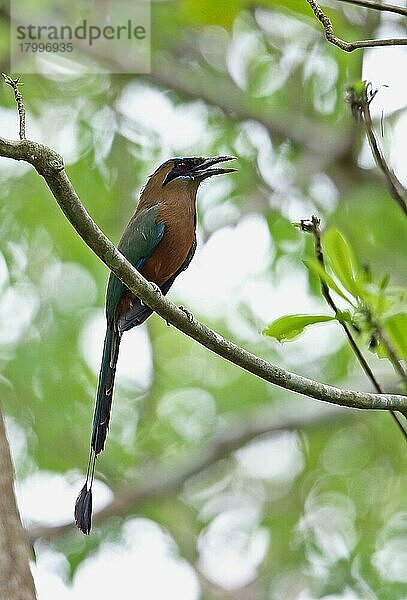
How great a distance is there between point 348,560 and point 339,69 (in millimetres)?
3119

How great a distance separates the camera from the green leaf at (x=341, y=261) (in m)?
2.01

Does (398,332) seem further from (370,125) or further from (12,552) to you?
(12,552)

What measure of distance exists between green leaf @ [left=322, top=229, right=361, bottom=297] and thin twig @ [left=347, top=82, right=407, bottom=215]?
146 mm

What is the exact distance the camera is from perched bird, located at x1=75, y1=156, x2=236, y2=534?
3.19 meters

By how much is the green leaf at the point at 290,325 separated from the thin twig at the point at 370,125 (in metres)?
0.30

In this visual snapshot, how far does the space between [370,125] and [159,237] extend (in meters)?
1.43

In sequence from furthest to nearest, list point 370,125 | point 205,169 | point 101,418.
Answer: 1. point 205,169
2. point 101,418
3. point 370,125

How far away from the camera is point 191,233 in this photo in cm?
341

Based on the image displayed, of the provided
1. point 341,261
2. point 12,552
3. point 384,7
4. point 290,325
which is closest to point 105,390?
point 12,552

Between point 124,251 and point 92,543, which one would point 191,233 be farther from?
point 92,543

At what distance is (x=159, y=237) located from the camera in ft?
10.9

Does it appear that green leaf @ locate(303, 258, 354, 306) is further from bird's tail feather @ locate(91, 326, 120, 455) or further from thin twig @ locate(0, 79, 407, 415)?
bird's tail feather @ locate(91, 326, 120, 455)

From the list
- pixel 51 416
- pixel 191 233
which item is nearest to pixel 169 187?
pixel 191 233

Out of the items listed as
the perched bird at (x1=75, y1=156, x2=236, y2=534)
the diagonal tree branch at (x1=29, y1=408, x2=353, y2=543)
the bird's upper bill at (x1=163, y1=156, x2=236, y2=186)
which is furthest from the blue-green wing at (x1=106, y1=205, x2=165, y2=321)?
the diagonal tree branch at (x1=29, y1=408, x2=353, y2=543)
